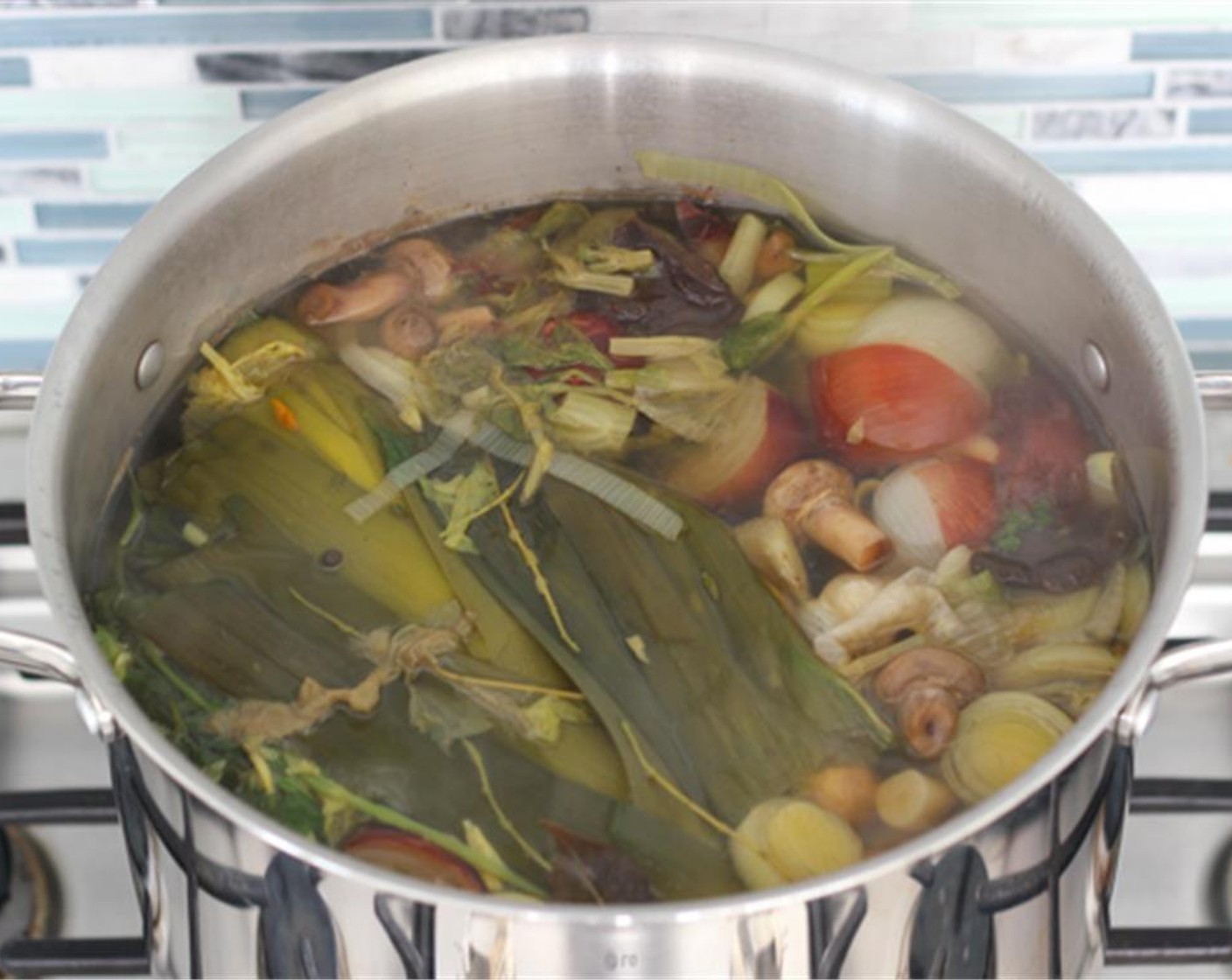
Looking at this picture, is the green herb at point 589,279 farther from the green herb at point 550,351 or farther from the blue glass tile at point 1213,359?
the blue glass tile at point 1213,359

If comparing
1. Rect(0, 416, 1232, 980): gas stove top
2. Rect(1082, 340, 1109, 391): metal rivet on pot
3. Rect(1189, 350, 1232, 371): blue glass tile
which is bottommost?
Rect(0, 416, 1232, 980): gas stove top

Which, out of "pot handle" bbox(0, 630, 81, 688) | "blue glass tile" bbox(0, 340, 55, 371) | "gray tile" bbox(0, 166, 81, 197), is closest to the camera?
"pot handle" bbox(0, 630, 81, 688)

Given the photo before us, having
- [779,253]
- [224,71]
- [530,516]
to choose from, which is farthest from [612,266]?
[224,71]

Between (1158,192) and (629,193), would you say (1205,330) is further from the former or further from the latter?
(629,193)

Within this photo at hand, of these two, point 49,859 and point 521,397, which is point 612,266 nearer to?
point 521,397

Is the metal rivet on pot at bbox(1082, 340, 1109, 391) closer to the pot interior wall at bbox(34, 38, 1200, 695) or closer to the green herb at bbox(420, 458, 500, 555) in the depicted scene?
the pot interior wall at bbox(34, 38, 1200, 695)

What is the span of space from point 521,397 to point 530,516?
11 cm

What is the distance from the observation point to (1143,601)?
1131 millimetres

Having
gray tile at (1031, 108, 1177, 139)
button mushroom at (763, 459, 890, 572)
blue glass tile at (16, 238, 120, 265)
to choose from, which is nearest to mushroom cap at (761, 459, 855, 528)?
button mushroom at (763, 459, 890, 572)

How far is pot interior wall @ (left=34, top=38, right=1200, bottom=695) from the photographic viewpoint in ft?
3.91

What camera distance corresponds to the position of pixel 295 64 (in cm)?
145

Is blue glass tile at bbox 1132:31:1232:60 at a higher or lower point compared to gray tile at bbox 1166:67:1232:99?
higher

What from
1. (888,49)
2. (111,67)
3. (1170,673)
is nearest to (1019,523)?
(1170,673)

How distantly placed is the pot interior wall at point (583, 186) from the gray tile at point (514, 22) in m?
0.12
